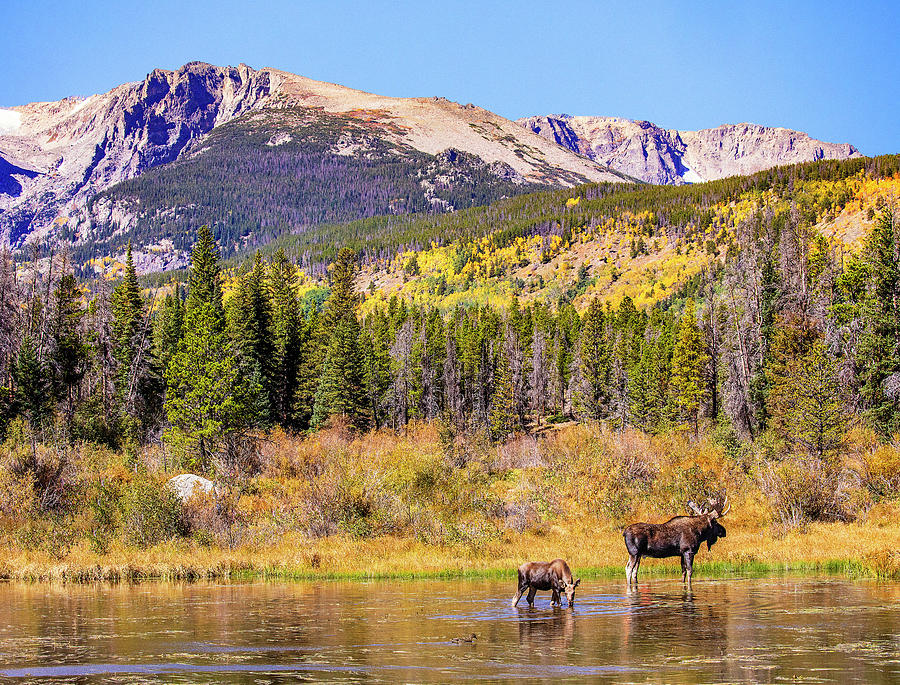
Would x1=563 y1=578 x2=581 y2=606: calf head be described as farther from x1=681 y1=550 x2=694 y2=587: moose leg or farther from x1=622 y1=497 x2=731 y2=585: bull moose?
x1=681 y1=550 x2=694 y2=587: moose leg

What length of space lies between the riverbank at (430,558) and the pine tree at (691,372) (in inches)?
2001

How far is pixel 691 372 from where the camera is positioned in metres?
85.3

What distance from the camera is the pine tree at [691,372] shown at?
276ft

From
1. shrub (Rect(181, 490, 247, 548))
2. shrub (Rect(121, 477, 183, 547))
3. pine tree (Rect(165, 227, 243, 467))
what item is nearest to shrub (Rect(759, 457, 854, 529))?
shrub (Rect(181, 490, 247, 548))

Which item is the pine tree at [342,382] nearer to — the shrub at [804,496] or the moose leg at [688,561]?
the shrub at [804,496]

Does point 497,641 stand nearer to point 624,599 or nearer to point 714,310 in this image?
point 624,599

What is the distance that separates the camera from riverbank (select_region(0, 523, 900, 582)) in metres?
27.8

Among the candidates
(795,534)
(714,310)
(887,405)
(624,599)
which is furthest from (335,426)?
(624,599)

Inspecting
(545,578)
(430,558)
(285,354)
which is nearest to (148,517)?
(430,558)

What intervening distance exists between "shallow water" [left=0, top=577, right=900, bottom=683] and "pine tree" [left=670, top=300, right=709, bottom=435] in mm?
60580

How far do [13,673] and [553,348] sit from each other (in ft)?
409

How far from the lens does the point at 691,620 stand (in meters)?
17.7

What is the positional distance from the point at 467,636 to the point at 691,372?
7262 cm

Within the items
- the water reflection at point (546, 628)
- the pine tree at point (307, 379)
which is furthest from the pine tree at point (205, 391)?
the water reflection at point (546, 628)
